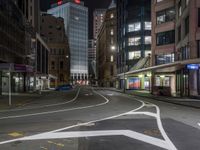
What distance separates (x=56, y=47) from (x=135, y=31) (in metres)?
66.8

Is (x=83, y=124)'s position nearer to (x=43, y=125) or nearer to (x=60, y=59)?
(x=43, y=125)

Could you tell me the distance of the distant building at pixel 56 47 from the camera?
477 feet

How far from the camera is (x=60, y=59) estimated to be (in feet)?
479

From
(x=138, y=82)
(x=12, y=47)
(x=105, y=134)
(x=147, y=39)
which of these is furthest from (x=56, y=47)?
(x=105, y=134)

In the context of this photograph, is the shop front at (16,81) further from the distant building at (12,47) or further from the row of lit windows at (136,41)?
the row of lit windows at (136,41)

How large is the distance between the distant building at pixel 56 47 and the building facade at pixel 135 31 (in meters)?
60.1

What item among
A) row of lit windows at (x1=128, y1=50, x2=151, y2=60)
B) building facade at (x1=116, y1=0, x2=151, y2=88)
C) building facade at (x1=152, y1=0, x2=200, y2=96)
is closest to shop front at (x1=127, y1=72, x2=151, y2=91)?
building facade at (x1=116, y1=0, x2=151, y2=88)

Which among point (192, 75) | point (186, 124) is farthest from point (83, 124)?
point (192, 75)

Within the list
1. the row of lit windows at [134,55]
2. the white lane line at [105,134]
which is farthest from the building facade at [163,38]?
the white lane line at [105,134]

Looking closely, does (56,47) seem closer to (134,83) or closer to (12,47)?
(134,83)

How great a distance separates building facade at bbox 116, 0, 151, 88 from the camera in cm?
8356

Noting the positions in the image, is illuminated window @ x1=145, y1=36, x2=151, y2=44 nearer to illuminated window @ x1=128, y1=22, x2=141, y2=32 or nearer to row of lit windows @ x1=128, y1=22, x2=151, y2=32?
row of lit windows @ x1=128, y1=22, x2=151, y2=32

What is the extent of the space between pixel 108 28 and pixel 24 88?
78.3 metres

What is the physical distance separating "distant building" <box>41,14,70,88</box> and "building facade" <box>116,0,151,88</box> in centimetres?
6015
